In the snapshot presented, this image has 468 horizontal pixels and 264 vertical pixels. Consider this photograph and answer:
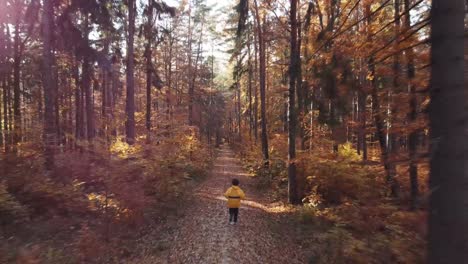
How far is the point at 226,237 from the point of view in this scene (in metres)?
8.27

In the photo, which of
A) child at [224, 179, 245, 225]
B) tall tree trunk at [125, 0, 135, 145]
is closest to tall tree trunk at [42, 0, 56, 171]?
tall tree trunk at [125, 0, 135, 145]

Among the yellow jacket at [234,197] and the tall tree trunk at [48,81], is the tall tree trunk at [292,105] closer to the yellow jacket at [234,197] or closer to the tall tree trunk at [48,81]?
the yellow jacket at [234,197]

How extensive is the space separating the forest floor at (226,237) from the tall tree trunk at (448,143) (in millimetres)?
4307

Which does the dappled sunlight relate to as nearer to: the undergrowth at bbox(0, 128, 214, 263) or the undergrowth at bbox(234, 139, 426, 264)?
the undergrowth at bbox(234, 139, 426, 264)

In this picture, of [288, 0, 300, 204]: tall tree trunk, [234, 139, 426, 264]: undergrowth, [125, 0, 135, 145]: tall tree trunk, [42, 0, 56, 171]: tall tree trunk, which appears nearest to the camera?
[234, 139, 426, 264]: undergrowth

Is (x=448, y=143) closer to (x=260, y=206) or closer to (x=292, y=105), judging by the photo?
(x=292, y=105)

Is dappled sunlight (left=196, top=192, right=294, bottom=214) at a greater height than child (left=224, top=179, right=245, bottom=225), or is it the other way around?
child (left=224, top=179, right=245, bottom=225)

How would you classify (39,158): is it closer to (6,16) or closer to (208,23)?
(6,16)

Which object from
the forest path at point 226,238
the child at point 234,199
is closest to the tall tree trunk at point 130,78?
the forest path at point 226,238

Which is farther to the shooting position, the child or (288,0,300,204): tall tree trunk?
(288,0,300,204): tall tree trunk

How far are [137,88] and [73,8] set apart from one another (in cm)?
2428

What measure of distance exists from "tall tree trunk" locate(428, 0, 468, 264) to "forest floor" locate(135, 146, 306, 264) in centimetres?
431

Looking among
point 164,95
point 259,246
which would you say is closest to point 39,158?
point 259,246

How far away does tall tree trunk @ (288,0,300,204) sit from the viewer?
34.3 ft
